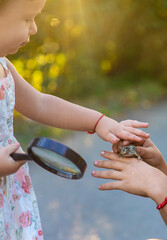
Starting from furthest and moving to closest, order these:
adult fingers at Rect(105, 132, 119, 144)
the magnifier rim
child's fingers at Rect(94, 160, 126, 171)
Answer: adult fingers at Rect(105, 132, 119, 144), child's fingers at Rect(94, 160, 126, 171), the magnifier rim

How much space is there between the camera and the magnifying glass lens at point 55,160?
1.27 metres

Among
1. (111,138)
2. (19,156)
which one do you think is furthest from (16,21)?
(111,138)

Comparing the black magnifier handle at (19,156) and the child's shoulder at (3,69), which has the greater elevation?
the child's shoulder at (3,69)

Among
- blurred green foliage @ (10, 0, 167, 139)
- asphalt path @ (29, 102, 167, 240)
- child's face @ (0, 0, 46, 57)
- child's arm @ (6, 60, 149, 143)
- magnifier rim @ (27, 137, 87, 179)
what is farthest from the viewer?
blurred green foliage @ (10, 0, 167, 139)

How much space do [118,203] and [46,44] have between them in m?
2.96

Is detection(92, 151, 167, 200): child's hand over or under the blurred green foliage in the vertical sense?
over

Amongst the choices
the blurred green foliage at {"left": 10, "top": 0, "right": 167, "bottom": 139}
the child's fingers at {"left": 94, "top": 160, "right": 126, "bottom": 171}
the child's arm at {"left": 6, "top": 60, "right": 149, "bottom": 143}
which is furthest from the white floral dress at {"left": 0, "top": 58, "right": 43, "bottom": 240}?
the blurred green foliage at {"left": 10, "top": 0, "right": 167, "bottom": 139}

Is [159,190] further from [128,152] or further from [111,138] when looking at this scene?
[111,138]

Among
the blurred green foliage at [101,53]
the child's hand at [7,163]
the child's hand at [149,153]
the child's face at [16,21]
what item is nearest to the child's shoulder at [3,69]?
the child's face at [16,21]

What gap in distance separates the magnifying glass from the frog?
25cm

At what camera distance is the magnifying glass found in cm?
125

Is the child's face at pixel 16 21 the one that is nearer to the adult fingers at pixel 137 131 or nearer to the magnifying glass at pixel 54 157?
the magnifying glass at pixel 54 157

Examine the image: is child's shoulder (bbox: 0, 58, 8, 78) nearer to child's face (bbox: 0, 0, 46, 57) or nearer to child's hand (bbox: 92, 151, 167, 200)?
child's face (bbox: 0, 0, 46, 57)

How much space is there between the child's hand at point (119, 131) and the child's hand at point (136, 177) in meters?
0.11
